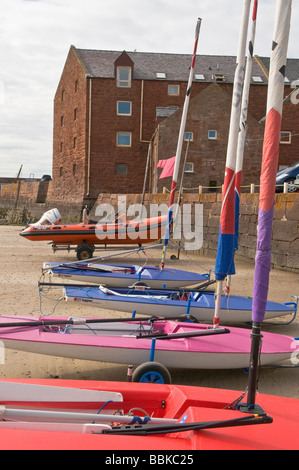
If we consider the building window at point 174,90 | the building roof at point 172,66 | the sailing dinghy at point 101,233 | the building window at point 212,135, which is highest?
the building roof at point 172,66

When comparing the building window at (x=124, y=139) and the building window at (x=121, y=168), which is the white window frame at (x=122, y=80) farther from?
the building window at (x=121, y=168)

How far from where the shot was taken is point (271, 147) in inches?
117

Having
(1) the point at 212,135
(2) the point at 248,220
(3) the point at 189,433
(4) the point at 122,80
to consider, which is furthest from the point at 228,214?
(4) the point at 122,80

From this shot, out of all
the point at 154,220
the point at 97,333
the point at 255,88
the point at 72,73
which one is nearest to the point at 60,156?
the point at 72,73

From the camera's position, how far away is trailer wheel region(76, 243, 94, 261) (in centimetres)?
1341

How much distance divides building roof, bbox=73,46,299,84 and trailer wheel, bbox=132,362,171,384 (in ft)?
94.8

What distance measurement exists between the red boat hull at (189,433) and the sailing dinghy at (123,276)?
18.3 ft

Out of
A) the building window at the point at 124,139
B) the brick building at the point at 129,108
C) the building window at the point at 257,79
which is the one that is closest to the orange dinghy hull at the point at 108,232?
the brick building at the point at 129,108

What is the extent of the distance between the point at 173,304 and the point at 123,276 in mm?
2648

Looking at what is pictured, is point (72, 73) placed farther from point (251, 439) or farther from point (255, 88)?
point (251, 439)

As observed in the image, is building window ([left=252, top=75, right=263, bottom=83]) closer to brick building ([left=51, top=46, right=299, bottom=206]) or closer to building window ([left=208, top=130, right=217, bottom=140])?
brick building ([left=51, top=46, right=299, bottom=206])

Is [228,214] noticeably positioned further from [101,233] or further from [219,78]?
[219,78]

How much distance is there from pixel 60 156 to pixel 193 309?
31117 mm

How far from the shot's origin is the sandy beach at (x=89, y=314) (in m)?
5.00
